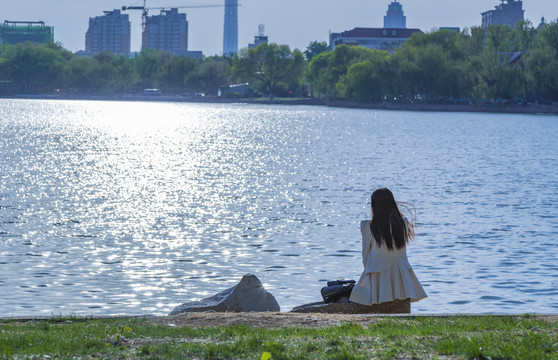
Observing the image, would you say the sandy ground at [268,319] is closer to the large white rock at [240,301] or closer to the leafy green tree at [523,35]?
the large white rock at [240,301]

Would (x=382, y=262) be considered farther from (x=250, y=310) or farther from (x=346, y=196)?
(x=346, y=196)

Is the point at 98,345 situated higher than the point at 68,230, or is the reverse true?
the point at 98,345

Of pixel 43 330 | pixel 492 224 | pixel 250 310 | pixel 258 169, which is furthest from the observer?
pixel 258 169

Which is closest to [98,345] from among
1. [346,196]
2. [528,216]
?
[528,216]

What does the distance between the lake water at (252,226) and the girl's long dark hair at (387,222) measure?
15.6 ft

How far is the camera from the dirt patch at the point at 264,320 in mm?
9750

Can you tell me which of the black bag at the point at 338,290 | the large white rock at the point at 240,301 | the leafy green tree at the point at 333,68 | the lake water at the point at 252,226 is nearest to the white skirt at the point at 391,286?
the black bag at the point at 338,290

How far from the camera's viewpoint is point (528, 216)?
27625mm

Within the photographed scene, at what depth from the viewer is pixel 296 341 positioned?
8352 mm

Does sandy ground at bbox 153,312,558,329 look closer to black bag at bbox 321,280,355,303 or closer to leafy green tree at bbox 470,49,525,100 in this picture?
black bag at bbox 321,280,355,303

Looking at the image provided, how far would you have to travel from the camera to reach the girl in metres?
10.2

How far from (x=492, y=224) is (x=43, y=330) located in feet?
59.3

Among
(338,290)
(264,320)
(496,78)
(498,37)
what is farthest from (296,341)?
(498,37)

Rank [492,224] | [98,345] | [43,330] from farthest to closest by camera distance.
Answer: [492,224] < [43,330] < [98,345]
